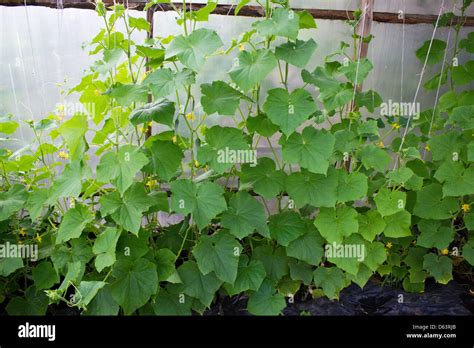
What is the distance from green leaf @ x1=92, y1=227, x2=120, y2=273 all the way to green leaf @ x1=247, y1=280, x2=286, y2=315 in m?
0.58

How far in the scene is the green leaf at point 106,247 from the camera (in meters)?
2.02

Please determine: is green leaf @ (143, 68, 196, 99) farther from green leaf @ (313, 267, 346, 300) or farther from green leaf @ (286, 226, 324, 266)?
green leaf @ (313, 267, 346, 300)

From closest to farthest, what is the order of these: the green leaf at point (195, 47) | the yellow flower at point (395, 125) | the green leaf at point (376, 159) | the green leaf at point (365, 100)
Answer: the green leaf at point (195, 47) < the green leaf at point (376, 159) < the green leaf at point (365, 100) < the yellow flower at point (395, 125)

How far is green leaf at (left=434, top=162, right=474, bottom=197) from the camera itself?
7.46ft

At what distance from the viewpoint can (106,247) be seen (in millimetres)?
2049

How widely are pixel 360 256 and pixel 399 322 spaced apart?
35 centimetres

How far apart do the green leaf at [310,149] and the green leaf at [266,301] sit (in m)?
0.51

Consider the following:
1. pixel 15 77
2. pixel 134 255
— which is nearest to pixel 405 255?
pixel 134 255

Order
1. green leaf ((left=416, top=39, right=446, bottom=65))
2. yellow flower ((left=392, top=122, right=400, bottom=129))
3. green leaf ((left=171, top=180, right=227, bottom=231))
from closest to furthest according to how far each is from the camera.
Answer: green leaf ((left=171, top=180, right=227, bottom=231)) < yellow flower ((left=392, top=122, right=400, bottom=129)) < green leaf ((left=416, top=39, right=446, bottom=65))

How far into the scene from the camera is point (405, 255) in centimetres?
252

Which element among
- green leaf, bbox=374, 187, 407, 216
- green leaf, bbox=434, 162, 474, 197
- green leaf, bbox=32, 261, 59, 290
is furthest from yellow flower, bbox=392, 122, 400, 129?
green leaf, bbox=32, 261, 59, 290

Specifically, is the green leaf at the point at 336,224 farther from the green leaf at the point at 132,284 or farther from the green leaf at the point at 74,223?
the green leaf at the point at 74,223

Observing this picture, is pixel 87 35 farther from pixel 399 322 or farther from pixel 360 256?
pixel 399 322

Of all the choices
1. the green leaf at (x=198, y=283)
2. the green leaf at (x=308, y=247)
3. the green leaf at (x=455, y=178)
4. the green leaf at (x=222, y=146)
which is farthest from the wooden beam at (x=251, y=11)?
the green leaf at (x=198, y=283)
